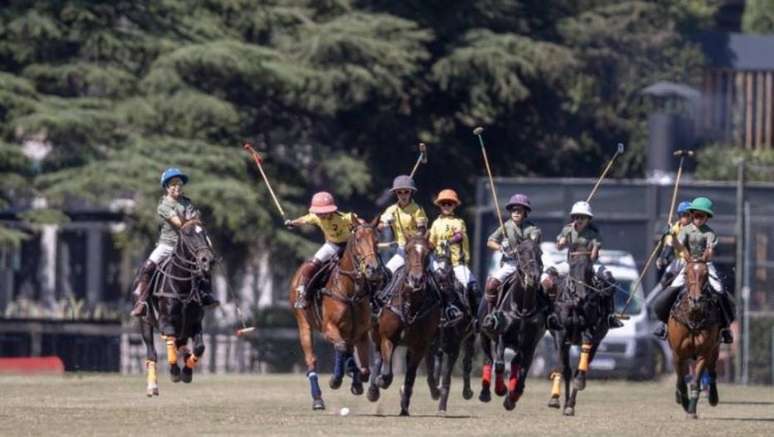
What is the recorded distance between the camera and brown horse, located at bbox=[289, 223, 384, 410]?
27.0m

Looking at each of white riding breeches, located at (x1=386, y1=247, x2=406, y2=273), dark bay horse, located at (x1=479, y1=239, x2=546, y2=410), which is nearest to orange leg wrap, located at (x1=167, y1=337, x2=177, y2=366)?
white riding breeches, located at (x1=386, y1=247, x2=406, y2=273)

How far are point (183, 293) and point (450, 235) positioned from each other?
3.27 meters

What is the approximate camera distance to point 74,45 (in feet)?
164

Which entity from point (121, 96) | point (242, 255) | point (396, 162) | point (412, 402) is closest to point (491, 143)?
point (396, 162)

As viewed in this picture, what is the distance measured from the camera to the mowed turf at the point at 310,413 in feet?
76.1

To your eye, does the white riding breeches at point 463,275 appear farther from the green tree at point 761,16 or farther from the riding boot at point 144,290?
the green tree at point 761,16

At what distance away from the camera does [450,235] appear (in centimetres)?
2762

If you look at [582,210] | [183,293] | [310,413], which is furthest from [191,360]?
[582,210]

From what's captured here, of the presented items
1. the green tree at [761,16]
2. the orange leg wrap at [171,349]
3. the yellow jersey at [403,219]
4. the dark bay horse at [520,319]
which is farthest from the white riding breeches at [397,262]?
the green tree at [761,16]

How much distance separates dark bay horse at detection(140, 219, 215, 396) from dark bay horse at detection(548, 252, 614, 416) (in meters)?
4.21

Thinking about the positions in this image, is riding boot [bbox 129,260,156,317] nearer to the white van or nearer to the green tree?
the white van

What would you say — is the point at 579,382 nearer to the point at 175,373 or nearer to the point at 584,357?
the point at 584,357

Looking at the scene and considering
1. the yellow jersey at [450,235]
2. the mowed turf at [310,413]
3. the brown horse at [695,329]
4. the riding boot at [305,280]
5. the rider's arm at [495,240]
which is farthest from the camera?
the riding boot at [305,280]

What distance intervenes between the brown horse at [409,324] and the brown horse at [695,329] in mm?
2622
